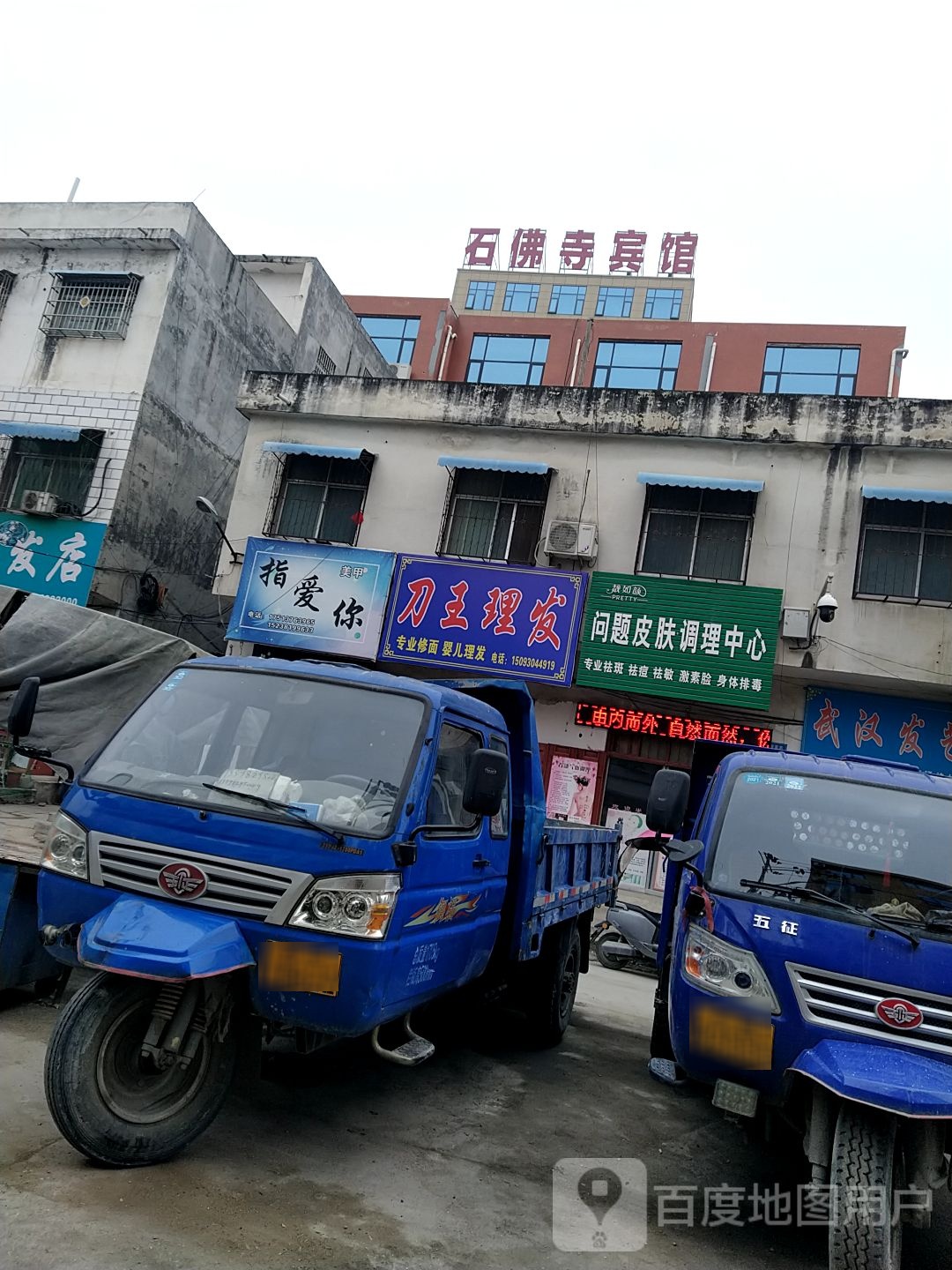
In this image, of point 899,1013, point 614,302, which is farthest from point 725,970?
point 614,302

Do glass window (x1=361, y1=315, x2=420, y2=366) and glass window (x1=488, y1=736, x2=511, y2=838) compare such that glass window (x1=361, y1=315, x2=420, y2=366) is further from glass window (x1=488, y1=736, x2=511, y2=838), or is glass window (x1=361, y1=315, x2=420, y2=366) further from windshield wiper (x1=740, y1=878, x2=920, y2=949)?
windshield wiper (x1=740, y1=878, x2=920, y2=949)

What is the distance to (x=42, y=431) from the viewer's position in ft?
51.1

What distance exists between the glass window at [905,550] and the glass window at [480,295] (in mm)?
26991

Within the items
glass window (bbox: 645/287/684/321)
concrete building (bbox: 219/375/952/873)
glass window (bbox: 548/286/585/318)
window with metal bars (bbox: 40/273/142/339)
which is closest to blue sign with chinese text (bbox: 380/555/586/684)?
concrete building (bbox: 219/375/952/873)

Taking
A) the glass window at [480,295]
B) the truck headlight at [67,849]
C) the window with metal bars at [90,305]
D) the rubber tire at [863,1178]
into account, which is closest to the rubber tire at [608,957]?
the rubber tire at [863,1178]

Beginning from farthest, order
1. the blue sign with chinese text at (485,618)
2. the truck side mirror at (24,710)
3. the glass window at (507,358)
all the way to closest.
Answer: the glass window at (507,358) < the blue sign with chinese text at (485,618) < the truck side mirror at (24,710)

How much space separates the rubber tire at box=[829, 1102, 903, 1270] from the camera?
311 cm

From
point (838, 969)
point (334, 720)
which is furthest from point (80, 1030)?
point (838, 969)

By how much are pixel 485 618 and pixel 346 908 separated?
33.6 ft

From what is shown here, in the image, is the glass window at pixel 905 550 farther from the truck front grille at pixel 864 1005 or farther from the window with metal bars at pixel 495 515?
the truck front grille at pixel 864 1005

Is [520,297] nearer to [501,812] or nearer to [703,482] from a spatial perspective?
[703,482]

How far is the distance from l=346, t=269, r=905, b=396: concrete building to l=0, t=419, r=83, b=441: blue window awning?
13.8 metres

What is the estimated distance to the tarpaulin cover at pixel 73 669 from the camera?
716cm

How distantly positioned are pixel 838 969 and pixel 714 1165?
155 cm
